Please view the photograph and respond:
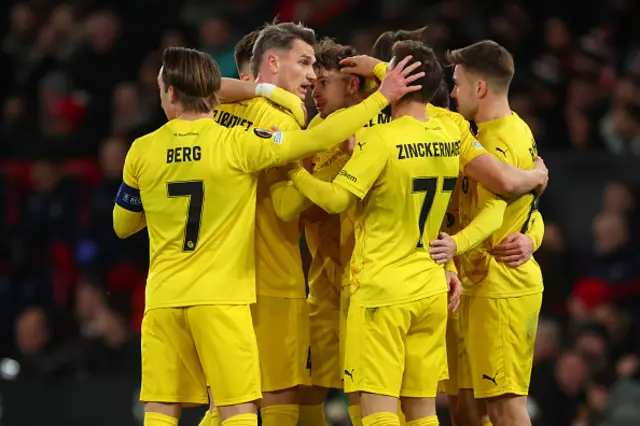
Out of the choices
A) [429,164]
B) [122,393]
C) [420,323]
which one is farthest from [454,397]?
[122,393]

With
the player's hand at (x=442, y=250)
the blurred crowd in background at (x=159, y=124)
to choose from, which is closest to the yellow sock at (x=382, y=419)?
the player's hand at (x=442, y=250)

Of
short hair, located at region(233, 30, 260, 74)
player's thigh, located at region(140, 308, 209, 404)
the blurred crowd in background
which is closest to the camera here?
player's thigh, located at region(140, 308, 209, 404)

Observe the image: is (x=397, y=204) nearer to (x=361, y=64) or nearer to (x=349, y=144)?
(x=349, y=144)

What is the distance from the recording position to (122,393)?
9.06m

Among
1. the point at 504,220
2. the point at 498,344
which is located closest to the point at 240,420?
the point at 498,344

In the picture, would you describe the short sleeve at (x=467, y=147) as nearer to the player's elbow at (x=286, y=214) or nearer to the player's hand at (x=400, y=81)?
the player's hand at (x=400, y=81)

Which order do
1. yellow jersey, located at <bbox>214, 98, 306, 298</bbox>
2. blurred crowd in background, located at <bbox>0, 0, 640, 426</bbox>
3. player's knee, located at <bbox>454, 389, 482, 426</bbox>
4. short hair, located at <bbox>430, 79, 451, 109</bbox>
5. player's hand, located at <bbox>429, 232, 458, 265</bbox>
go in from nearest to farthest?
player's hand, located at <bbox>429, 232, 458, 265</bbox> < yellow jersey, located at <bbox>214, 98, 306, 298</bbox> < short hair, located at <bbox>430, 79, 451, 109</bbox> < player's knee, located at <bbox>454, 389, 482, 426</bbox> < blurred crowd in background, located at <bbox>0, 0, 640, 426</bbox>

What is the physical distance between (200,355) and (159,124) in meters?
5.47

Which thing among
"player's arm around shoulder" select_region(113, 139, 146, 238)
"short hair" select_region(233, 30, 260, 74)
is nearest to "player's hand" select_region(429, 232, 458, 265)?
"player's arm around shoulder" select_region(113, 139, 146, 238)

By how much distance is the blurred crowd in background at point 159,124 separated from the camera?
9.19 meters

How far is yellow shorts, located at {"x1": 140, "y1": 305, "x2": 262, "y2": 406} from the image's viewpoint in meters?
5.54

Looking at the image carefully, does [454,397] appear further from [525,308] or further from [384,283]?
[384,283]

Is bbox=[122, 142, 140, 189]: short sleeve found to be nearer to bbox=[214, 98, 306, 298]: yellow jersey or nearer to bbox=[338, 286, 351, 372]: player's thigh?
bbox=[214, 98, 306, 298]: yellow jersey

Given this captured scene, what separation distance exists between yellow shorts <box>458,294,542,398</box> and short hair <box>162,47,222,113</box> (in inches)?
67.5
